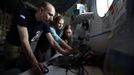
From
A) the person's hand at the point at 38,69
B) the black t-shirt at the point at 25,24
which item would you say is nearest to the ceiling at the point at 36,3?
the black t-shirt at the point at 25,24

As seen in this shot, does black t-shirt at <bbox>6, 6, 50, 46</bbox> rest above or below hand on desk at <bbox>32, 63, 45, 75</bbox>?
above

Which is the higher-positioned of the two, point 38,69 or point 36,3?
point 36,3

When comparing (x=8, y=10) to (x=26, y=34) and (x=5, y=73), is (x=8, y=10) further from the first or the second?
(x=5, y=73)

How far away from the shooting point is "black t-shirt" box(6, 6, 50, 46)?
153cm

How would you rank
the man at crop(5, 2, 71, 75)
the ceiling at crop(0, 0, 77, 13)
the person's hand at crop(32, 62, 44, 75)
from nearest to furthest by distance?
1. the person's hand at crop(32, 62, 44, 75)
2. the man at crop(5, 2, 71, 75)
3. the ceiling at crop(0, 0, 77, 13)

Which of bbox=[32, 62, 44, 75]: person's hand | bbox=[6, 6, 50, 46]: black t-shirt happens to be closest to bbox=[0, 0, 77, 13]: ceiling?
bbox=[6, 6, 50, 46]: black t-shirt

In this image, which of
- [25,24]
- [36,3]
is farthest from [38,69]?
[36,3]

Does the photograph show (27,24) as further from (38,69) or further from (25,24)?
(38,69)

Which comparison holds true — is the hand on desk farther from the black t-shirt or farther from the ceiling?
the ceiling

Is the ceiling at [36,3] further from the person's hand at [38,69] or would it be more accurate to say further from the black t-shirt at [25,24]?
the person's hand at [38,69]

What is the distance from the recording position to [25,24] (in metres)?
1.51

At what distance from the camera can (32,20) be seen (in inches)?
62.9

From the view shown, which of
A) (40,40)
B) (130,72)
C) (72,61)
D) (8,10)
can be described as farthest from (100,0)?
(8,10)

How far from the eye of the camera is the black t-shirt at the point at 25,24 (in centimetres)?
153
